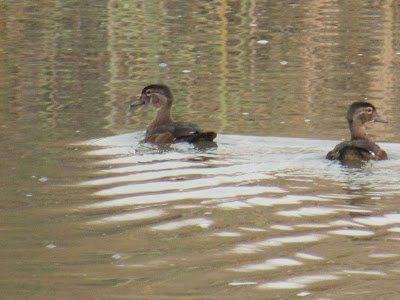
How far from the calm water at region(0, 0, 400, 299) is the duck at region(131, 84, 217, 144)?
191 millimetres

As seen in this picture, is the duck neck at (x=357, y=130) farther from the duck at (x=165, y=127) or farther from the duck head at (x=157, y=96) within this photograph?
the duck head at (x=157, y=96)

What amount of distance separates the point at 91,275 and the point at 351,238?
6.32 feet

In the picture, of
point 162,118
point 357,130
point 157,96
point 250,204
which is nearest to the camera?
point 250,204

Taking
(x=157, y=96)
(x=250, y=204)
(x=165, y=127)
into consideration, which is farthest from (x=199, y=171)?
(x=157, y=96)

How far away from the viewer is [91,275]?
620 centimetres

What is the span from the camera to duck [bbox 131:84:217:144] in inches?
425

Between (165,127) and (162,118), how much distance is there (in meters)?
0.90

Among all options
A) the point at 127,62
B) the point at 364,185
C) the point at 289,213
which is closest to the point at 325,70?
the point at 127,62

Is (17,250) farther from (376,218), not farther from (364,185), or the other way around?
(364,185)

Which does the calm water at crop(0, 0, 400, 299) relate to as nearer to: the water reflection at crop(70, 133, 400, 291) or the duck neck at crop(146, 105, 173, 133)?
the water reflection at crop(70, 133, 400, 291)

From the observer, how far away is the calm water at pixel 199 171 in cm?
620

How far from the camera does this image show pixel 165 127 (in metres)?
11.4

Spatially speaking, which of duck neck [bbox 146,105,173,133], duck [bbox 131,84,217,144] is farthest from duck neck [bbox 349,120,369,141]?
duck neck [bbox 146,105,173,133]

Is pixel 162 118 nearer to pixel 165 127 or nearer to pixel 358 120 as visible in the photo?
pixel 165 127
